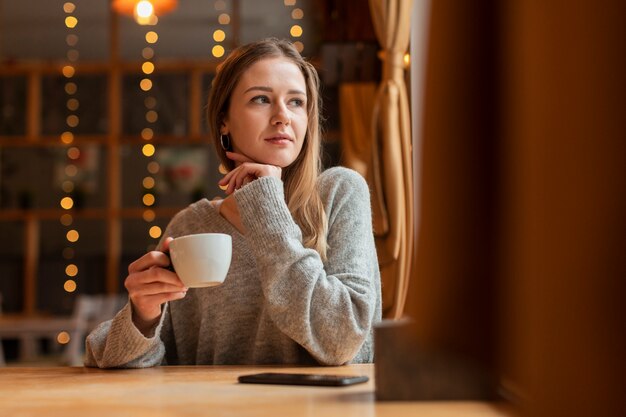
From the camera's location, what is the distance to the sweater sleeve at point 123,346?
4.52 ft

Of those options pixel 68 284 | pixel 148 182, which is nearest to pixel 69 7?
pixel 148 182

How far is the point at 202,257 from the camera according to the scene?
115cm

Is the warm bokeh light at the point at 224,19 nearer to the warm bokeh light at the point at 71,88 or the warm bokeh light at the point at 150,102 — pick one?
the warm bokeh light at the point at 150,102

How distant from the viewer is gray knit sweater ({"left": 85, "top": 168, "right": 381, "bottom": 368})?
136 cm

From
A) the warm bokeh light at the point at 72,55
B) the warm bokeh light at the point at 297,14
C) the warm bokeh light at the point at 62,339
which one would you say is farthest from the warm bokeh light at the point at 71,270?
the warm bokeh light at the point at 297,14

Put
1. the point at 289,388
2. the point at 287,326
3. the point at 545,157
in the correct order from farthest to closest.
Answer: the point at 287,326, the point at 289,388, the point at 545,157

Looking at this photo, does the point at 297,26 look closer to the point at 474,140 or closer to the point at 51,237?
the point at 51,237

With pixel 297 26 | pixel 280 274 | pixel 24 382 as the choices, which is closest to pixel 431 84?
pixel 24 382

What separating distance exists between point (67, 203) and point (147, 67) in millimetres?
1322

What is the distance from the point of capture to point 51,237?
700 centimetres

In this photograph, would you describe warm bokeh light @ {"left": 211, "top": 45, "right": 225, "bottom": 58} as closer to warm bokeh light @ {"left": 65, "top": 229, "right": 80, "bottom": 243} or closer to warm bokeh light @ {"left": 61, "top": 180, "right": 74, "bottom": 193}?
warm bokeh light @ {"left": 61, "top": 180, "right": 74, "bottom": 193}

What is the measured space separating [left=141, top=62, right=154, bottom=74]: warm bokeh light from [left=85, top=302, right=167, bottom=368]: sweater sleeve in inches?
230

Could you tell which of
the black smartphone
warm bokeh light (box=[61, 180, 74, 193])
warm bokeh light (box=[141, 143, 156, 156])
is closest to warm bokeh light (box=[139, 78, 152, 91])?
warm bokeh light (box=[141, 143, 156, 156])

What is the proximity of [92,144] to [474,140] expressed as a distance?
712 cm
